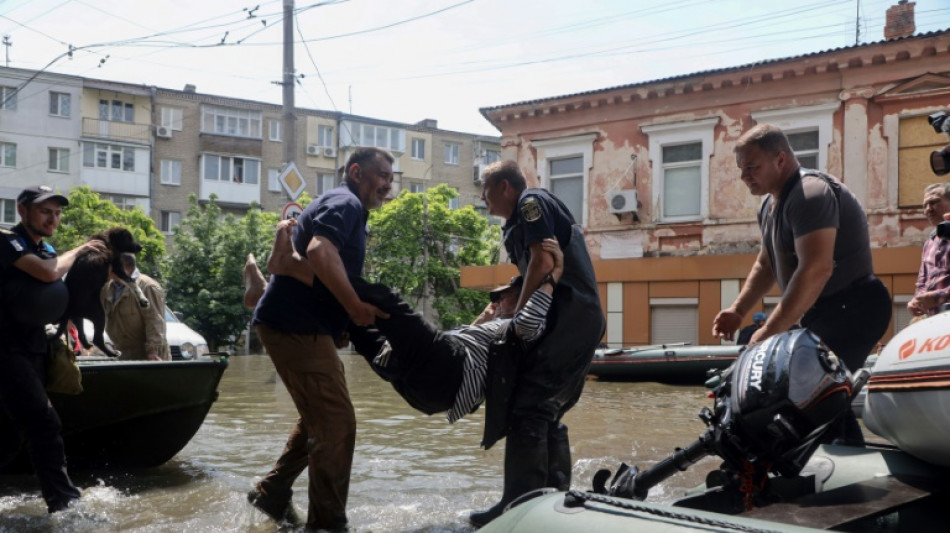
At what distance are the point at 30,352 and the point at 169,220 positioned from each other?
5064 cm

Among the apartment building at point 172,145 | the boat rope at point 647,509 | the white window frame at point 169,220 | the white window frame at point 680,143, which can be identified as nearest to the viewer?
the boat rope at point 647,509

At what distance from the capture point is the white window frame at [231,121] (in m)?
53.8

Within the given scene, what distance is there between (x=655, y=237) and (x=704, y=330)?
285 centimetres

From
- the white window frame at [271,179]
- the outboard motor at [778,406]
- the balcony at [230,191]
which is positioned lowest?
the outboard motor at [778,406]

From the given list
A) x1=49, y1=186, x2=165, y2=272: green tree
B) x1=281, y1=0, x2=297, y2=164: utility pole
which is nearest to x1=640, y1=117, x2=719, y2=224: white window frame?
x1=281, y1=0, x2=297, y2=164: utility pole

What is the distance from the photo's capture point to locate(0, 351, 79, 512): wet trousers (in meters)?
4.95

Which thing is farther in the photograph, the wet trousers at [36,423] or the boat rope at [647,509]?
the wet trousers at [36,423]

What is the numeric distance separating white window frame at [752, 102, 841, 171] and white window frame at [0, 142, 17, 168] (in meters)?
40.4

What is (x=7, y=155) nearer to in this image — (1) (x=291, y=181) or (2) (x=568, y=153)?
(2) (x=568, y=153)

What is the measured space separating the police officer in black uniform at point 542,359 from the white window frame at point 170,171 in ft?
169

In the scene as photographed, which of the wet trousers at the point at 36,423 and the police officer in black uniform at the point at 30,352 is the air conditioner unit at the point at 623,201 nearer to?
the police officer in black uniform at the point at 30,352

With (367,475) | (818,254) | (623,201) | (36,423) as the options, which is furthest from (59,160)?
(818,254)

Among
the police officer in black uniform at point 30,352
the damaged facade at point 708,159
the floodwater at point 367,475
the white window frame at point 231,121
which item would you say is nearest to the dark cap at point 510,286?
the floodwater at point 367,475

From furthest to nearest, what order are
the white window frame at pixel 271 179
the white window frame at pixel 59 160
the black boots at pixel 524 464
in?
the white window frame at pixel 271 179 → the white window frame at pixel 59 160 → the black boots at pixel 524 464
